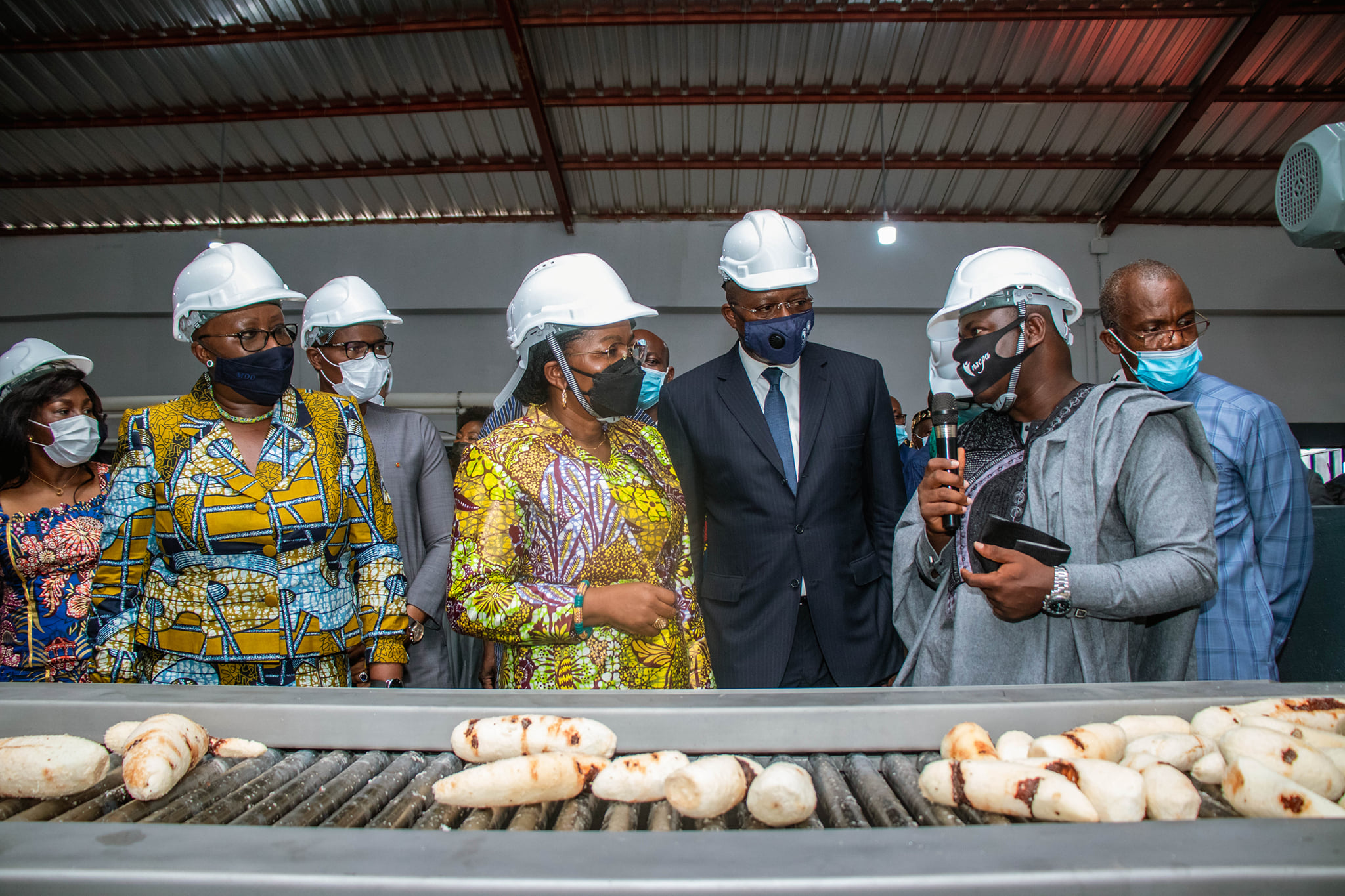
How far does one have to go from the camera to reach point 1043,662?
4.90ft

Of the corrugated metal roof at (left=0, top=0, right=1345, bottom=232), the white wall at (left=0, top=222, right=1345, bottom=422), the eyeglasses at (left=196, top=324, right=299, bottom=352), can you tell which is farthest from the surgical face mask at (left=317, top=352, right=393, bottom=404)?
the white wall at (left=0, top=222, right=1345, bottom=422)

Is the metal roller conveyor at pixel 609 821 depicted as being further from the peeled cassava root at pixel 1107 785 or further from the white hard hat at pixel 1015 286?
the white hard hat at pixel 1015 286

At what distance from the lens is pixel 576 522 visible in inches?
60.6

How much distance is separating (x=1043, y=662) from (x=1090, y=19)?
22.7ft

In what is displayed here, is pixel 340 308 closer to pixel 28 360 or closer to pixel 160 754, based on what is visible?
pixel 28 360

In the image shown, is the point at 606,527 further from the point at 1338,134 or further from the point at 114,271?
the point at 114,271

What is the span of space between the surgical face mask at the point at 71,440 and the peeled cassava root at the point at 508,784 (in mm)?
2186

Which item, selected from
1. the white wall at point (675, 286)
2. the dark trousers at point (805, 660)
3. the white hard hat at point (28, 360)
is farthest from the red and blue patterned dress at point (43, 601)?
the white wall at point (675, 286)

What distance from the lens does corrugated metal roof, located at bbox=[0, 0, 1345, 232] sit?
6.70 meters

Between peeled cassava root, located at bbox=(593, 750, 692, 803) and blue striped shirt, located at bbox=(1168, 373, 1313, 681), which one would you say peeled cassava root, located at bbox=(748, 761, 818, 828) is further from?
blue striped shirt, located at bbox=(1168, 373, 1313, 681)

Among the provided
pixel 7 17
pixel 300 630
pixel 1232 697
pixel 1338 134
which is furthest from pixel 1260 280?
pixel 7 17

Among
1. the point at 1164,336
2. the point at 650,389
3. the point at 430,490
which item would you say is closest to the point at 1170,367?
the point at 1164,336

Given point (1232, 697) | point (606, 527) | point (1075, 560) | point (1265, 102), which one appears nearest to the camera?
point (1232, 697)

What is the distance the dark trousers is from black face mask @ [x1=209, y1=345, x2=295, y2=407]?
4.24 feet
